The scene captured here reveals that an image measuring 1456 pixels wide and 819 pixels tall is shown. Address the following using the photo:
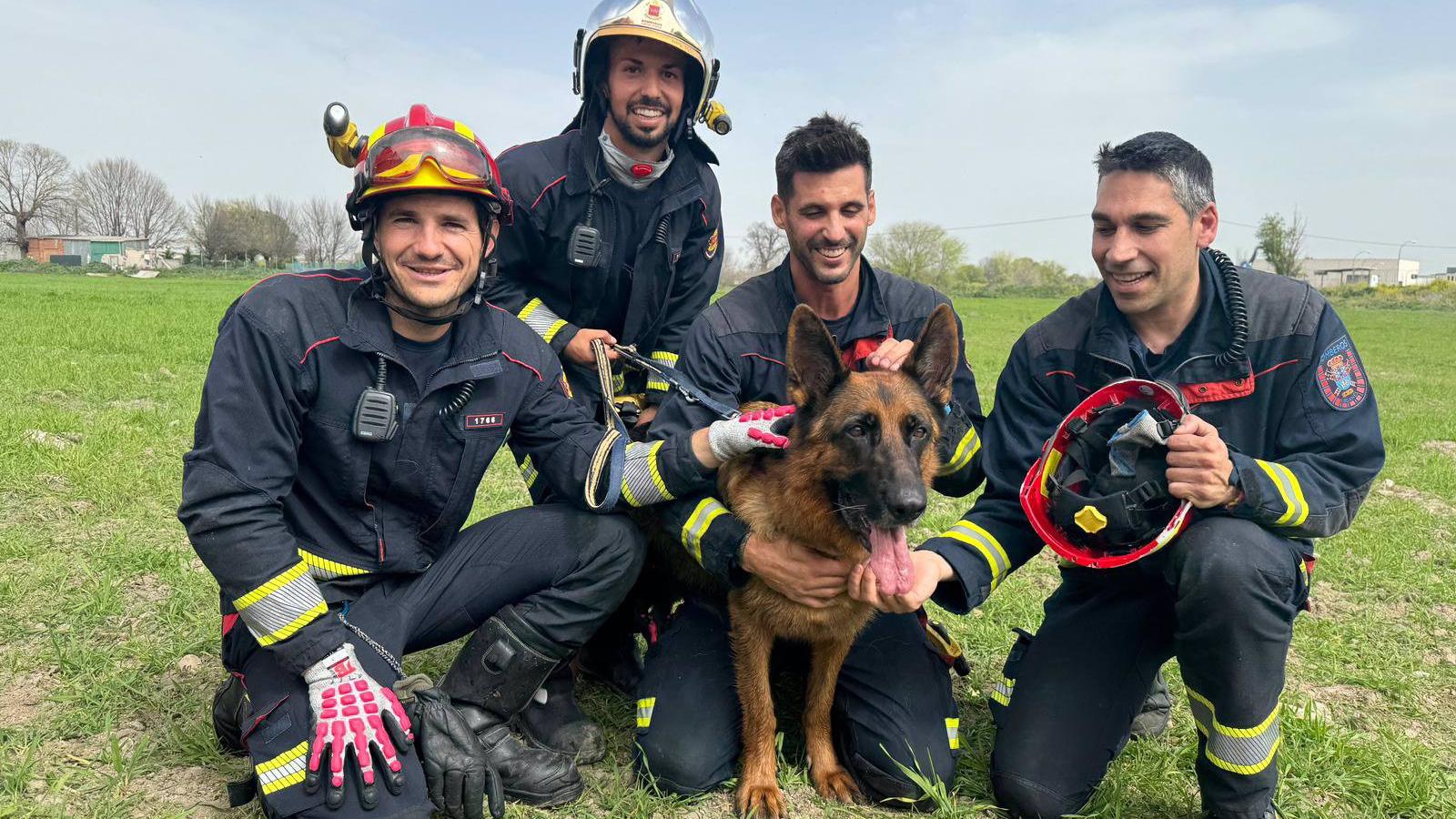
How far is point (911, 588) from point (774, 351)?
4.49 feet

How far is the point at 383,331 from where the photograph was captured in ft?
10.9

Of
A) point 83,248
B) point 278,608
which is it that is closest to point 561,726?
point 278,608

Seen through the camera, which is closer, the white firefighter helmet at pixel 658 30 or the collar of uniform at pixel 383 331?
the collar of uniform at pixel 383 331

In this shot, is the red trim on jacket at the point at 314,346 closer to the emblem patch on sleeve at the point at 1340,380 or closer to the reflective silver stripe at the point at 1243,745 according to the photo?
the reflective silver stripe at the point at 1243,745

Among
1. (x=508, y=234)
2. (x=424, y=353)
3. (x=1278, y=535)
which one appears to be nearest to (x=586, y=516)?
(x=424, y=353)

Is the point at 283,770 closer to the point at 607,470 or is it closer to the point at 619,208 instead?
the point at 607,470

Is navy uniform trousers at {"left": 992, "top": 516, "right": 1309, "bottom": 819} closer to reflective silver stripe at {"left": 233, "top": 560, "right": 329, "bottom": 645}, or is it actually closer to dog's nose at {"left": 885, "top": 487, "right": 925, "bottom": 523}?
dog's nose at {"left": 885, "top": 487, "right": 925, "bottom": 523}

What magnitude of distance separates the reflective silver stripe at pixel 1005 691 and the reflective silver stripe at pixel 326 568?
2728 mm

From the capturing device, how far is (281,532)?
2.93m

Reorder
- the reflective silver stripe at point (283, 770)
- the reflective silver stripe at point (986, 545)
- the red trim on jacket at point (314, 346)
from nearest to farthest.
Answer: the reflective silver stripe at point (283, 770) < the red trim on jacket at point (314, 346) < the reflective silver stripe at point (986, 545)

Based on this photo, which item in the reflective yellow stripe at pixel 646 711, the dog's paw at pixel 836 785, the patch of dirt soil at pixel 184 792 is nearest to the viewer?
the patch of dirt soil at pixel 184 792

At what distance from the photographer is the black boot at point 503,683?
10.9 ft

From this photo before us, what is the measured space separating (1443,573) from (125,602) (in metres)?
8.32

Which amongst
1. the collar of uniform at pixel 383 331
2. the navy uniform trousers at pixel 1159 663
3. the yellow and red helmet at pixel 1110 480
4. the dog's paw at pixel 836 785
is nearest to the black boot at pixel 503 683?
the dog's paw at pixel 836 785
